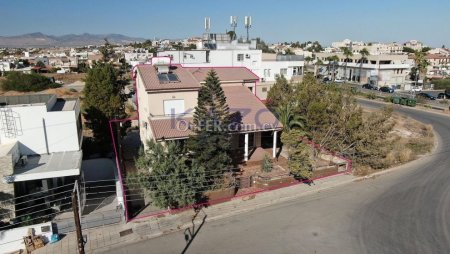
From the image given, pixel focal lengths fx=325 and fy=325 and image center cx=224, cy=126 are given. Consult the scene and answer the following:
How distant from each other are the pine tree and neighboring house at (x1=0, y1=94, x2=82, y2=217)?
727 cm

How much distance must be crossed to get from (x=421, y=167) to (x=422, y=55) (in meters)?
54.6

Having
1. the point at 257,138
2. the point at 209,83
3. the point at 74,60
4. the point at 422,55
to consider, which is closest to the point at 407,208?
the point at 257,138

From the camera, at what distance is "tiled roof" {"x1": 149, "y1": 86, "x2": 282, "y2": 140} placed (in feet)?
76.8

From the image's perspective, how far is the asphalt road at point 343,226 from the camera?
1638cm

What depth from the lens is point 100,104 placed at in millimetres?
27844

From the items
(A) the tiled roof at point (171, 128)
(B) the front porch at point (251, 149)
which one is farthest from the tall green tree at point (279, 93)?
(A) the tiled roof at point (171, 128)

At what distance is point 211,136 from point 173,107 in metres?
5.21

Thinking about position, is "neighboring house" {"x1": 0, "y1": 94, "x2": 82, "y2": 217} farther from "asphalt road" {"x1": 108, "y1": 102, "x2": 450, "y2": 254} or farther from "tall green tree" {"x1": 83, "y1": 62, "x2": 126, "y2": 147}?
"tall green tree" {"x1": 83, "y1": 62, "x2": 126, "y2": 147}

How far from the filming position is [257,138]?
1138 inches

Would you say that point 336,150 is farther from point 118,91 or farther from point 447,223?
point 118,91

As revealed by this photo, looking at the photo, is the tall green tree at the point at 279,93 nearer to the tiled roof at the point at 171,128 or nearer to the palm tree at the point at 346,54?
the tiled roof at the point at 171,128

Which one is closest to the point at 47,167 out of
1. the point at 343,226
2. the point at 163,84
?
the point at 163,84

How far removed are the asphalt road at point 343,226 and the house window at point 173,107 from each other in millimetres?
9470

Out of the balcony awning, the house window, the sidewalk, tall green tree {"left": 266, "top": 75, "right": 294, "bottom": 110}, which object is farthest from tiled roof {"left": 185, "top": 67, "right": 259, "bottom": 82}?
the balcony awning
